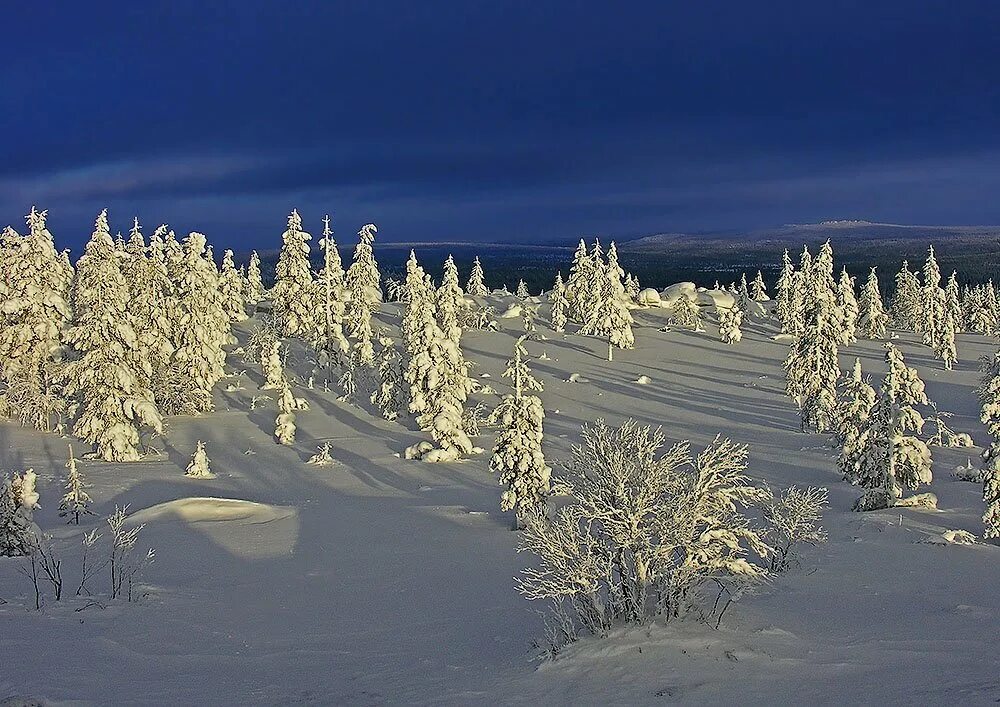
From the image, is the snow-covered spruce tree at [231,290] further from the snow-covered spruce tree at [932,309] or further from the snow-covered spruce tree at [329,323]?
the snow-covered spruce tree at [932,309]

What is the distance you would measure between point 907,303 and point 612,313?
43120 mm

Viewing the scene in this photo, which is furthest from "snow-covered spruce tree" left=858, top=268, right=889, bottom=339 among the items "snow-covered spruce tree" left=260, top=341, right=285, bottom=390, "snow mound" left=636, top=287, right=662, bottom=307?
"snow-covered spruce tree" left=260, top=341, right=285, bottom=390

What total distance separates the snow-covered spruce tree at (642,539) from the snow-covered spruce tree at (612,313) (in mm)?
57781

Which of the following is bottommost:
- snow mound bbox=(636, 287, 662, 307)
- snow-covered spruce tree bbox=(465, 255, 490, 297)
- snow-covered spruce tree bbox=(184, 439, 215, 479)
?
snow-covered spruce tree bbox=(184, 439, 215, 479)

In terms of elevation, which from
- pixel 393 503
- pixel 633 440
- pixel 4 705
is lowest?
pixel 393 503

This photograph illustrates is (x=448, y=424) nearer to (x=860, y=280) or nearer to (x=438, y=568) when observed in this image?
(x=438, y=568)

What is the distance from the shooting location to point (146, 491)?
104 feet

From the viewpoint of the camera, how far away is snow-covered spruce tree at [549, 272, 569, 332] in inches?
3115

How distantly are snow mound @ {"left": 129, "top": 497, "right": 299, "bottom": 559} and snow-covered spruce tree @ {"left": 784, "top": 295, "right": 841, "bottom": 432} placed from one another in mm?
29632

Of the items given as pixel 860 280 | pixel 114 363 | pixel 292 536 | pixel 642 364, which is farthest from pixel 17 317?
pixel 860 280

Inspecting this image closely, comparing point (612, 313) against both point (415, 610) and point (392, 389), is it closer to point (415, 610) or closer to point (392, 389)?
point (392, 389)

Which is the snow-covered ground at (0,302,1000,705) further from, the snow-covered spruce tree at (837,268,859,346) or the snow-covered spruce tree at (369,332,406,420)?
the snow-covered spruce tree at (837,268,859,346)

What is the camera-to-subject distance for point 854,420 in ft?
103

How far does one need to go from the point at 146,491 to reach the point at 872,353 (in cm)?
6217
